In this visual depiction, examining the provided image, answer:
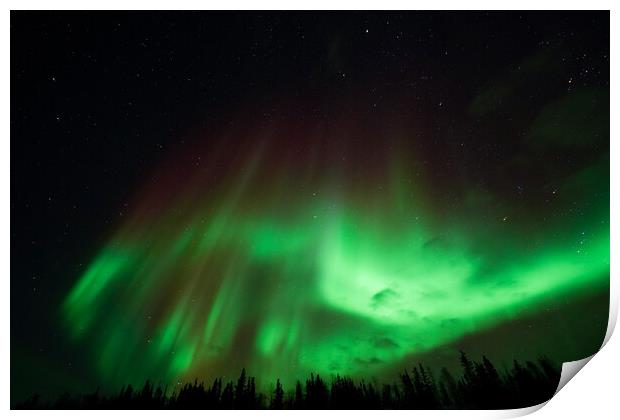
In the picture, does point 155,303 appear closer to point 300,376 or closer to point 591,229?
point 300,376

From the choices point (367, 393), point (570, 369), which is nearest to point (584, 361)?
point (570, 369)

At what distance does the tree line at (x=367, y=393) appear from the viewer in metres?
2.13

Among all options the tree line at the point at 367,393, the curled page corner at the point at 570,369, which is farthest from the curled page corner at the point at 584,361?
the tree line at the point at 367,393

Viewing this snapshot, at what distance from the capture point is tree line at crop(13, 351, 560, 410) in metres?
2.13

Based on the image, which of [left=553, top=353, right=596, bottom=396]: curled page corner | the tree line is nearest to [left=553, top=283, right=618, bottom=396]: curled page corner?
[left=553, top=353, right=596, bottom=396]: curled page corner

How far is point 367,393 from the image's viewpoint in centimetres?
217

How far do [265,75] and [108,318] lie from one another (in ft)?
4.51

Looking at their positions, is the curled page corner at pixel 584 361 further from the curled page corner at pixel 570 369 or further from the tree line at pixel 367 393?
the tree line at pixel 367 393

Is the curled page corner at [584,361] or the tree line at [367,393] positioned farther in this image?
the tree line at [367,393]

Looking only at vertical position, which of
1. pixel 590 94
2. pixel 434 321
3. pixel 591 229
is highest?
pixel 590 94

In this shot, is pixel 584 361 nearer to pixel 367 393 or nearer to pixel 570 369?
pixel 570 369

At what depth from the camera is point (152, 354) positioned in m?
2.21
